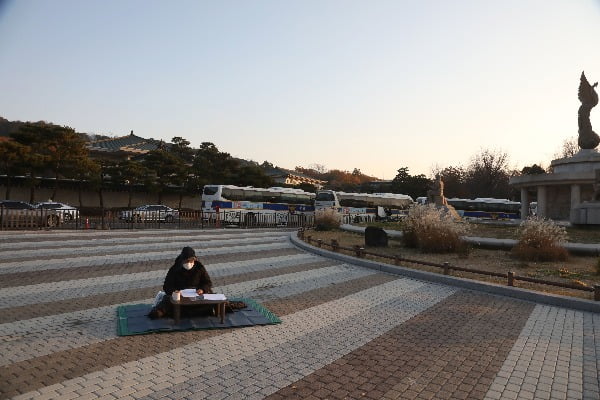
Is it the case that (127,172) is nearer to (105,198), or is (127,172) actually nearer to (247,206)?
(105,198)

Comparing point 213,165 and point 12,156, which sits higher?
point 213,165

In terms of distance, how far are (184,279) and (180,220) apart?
2012 cm

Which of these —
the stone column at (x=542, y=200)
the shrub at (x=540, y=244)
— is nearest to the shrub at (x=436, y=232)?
the shrub at (x=540, y=244)

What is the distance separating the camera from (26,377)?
13.4 ft

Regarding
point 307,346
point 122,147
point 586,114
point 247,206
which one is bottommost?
point 307,346

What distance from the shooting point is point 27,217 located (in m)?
20.4

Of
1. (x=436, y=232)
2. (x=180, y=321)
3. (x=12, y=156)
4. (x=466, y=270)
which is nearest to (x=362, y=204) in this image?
(x=436, y=232)

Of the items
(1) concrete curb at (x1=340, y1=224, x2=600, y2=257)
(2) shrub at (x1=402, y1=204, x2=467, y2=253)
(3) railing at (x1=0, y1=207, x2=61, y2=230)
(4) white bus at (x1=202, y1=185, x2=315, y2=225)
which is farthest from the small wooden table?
(4) white bus at (x1=202, y1=185, x2=315, y2=225)

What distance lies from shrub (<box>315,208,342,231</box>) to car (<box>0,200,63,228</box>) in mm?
13678

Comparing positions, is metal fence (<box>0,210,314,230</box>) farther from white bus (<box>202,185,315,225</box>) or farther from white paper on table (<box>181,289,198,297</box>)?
white paper on table (<box>181,289,198,297</box>)

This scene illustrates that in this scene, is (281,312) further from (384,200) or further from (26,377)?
(384,200)

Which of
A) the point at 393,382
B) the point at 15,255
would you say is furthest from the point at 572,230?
the point at 15,255

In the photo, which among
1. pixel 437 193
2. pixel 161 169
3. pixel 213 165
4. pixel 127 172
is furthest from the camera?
pixel 213 165

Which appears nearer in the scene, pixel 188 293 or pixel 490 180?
pixel 188 293
